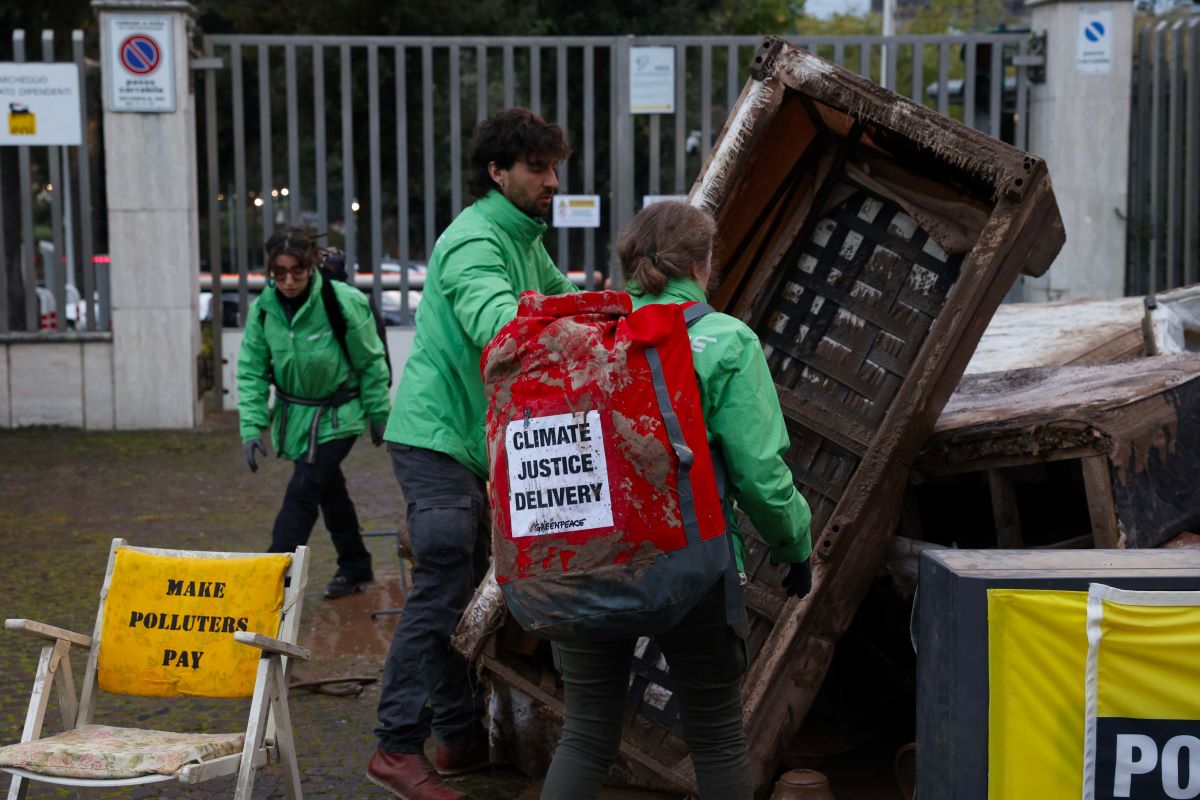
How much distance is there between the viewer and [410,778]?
13.5 ft

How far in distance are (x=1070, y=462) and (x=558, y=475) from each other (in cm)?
240

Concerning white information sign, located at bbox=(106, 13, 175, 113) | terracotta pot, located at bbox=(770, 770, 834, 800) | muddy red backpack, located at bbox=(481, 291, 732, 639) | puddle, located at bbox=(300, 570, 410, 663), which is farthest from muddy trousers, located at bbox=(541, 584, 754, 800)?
white information sign, located at bbox=(106, 13, 175, 113)

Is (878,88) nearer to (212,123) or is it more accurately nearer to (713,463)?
(713,463)

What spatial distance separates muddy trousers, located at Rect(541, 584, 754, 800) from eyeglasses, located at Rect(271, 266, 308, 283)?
3.20 meters

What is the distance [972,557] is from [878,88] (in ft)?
5.64

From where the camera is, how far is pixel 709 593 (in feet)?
10.4

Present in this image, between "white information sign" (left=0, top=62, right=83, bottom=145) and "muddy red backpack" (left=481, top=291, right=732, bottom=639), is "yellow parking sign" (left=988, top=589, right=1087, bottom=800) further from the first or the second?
"white information sign" (left=0, top=62, right=83, bottom=145)

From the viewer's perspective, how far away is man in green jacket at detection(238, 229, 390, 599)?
609 cm

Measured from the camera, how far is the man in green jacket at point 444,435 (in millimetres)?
4137

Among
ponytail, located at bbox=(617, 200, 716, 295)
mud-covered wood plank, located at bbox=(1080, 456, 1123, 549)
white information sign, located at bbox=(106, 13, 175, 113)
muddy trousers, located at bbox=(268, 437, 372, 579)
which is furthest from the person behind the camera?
white information sign, located at bbox=(106, 13, 175, 113)

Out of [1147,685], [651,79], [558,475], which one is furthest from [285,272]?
[651,79]

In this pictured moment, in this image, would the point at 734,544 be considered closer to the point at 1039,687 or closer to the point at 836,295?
the point at 1039,687

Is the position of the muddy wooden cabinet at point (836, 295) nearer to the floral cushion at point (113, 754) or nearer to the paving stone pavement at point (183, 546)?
the paving stone pavement at point (183, 546)

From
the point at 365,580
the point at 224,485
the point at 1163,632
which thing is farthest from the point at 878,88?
the point at 224,485
